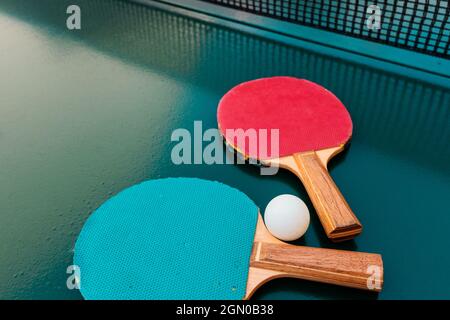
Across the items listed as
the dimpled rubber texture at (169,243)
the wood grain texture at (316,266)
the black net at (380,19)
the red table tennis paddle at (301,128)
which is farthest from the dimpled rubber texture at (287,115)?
the black net at (380,19)

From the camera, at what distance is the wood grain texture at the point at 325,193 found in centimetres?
113

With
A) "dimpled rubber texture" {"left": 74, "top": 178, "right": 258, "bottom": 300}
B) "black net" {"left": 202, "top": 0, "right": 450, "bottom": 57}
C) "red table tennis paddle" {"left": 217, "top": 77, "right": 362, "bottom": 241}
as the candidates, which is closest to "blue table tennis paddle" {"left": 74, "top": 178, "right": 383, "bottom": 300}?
"dimpled rubber texture" {"left": 74, "top": 178, "right": 258, "bottom": 300}

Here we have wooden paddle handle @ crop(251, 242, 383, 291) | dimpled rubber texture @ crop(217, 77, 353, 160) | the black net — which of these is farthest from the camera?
the black net

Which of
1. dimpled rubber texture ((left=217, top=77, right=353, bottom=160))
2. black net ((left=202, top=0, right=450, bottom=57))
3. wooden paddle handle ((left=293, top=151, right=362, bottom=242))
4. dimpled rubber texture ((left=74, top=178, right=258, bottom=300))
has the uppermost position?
A: black net ((left=202, top=0, right=450, bottom=57))

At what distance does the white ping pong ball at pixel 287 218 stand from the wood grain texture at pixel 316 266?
35 millimetres

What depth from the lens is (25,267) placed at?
1.16 metres

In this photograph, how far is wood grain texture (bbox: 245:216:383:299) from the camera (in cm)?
103

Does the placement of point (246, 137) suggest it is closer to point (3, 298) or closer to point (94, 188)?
point (94, 188)

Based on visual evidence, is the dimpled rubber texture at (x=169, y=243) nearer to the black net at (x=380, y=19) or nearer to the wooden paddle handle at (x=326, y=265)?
the wooden paddle handle at (x=326, y=265)

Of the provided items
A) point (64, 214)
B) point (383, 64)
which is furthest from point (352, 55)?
point (64, 214)

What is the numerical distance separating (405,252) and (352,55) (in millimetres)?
961

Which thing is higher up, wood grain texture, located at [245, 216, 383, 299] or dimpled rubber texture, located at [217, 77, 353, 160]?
dimpled rubber texture, located at [217, 77, 353, 160]

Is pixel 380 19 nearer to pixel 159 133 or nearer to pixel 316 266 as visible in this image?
pixel 159 133

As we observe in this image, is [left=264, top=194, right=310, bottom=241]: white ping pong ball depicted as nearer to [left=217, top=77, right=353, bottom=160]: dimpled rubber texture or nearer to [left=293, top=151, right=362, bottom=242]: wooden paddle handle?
[left=293, top=151, right=362, bottom=242]: wooden paddle handle
